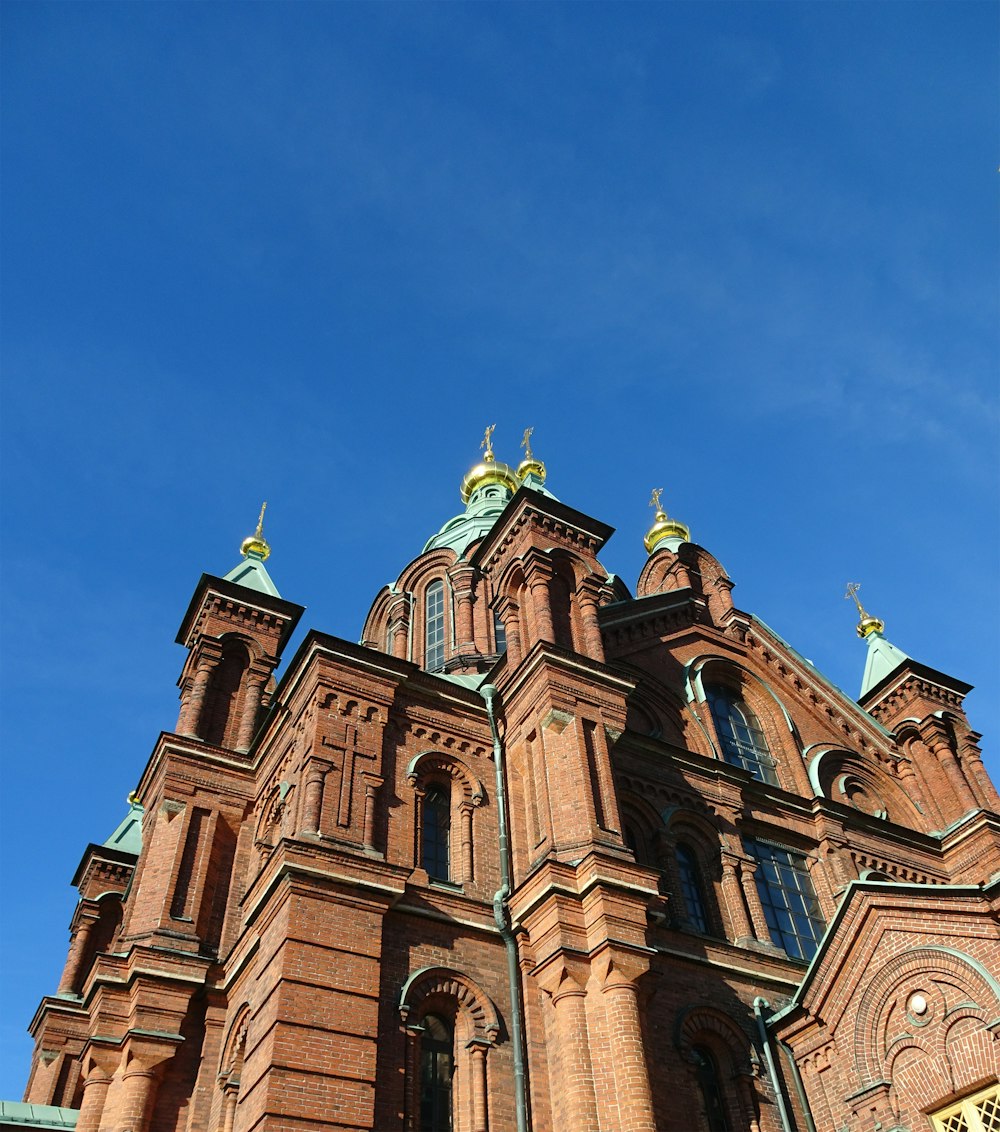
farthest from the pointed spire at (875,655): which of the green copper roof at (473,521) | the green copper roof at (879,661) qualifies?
the green copper roof at (473,521)

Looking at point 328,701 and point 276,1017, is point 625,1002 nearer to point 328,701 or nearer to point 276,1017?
point 276,1017

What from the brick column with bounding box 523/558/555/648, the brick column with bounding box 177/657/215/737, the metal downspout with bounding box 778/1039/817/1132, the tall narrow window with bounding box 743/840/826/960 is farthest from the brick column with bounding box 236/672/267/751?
the metal downspout with bounding box 778/1039/817/1132

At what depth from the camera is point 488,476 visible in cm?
3416

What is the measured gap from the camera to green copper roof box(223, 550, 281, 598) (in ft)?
73.1

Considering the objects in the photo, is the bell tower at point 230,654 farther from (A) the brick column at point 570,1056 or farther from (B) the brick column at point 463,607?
(A) the brick column at point 570,1056

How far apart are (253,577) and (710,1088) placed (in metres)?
13.6

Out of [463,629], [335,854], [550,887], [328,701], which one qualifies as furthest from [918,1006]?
[463,629]

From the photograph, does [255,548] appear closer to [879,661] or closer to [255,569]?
[255,569]

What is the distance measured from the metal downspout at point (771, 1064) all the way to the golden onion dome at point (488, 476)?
67.2 feet

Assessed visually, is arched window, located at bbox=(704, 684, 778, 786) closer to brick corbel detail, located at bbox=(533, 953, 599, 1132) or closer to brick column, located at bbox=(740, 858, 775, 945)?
brick column, located at bbox=(740, 858, 775, 945)

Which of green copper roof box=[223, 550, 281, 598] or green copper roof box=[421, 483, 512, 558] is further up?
green copper roof box=[421, 483, 512, 558]

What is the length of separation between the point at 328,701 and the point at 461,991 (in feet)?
15.6

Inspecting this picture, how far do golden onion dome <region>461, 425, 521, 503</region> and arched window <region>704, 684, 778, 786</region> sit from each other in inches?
517

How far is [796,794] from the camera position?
65.9ft
